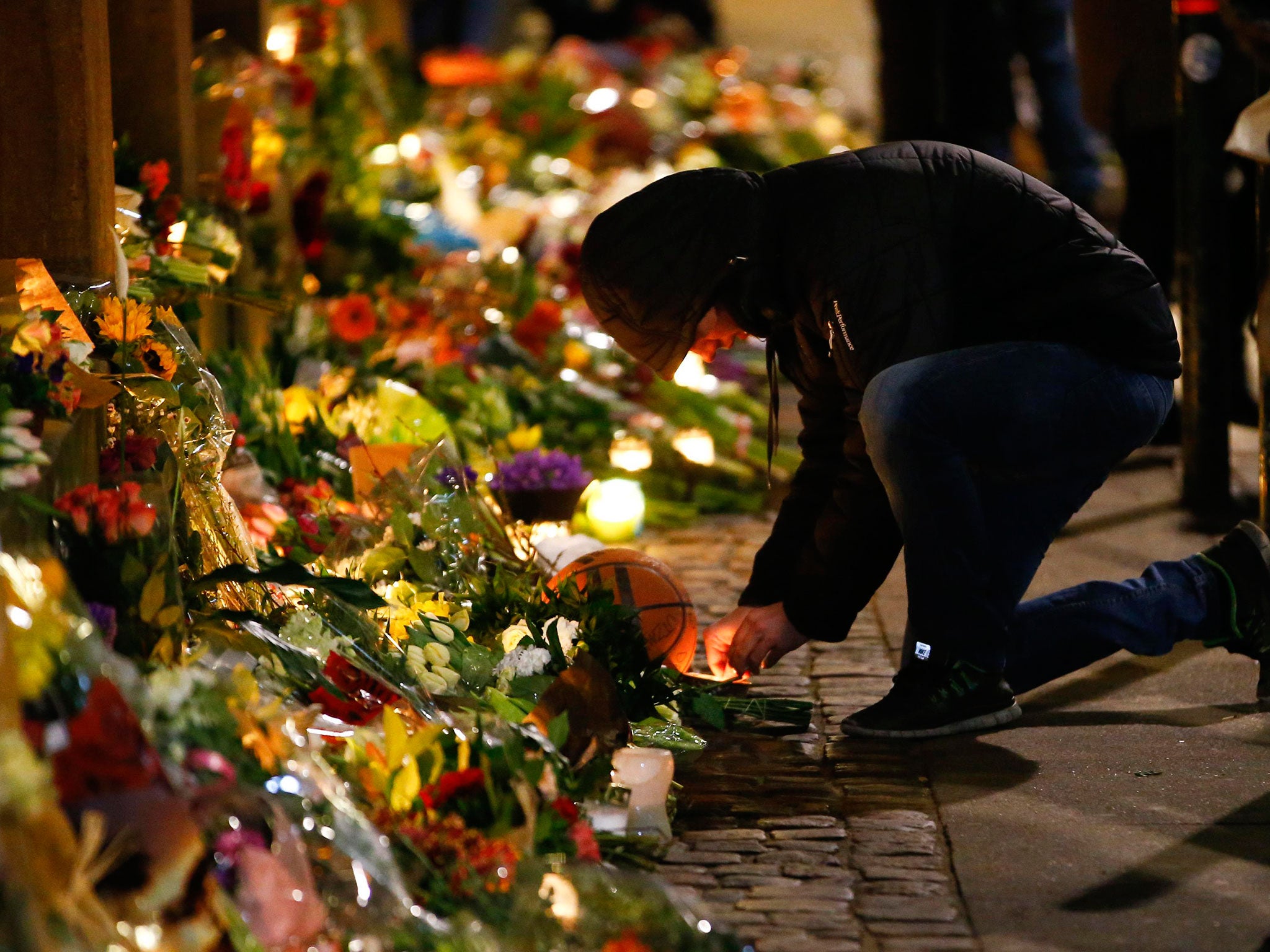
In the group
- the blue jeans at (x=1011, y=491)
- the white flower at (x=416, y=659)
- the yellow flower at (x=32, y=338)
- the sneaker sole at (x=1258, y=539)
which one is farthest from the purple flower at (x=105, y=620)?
the sneaker sole at (x=1258, y=539)

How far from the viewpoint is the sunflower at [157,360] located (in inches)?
141

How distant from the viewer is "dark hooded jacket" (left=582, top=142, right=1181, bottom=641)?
3.39 metres

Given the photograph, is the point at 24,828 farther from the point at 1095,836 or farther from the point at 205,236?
the point at 205,236

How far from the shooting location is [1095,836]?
312cm

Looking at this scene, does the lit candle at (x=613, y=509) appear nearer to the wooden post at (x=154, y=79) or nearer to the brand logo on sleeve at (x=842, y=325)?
the wooden post at (x=154, y=79)

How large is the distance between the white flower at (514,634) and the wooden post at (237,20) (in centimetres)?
289

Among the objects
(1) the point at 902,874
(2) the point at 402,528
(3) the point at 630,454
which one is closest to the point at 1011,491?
(1) the point at 902,874

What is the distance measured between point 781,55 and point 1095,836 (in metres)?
15.5

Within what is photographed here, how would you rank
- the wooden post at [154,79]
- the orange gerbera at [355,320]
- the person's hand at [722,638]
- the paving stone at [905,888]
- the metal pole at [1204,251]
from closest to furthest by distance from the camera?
1. the paving stone at [905,888]
2. the person's hand at [722,638]
3. the wooden post at [154,79]
4. the metal pole at [1204,251]
5. the orange gerbera at [355,320]

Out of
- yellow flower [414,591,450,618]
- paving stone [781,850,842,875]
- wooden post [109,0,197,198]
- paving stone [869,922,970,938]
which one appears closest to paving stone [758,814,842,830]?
paving stone [781,850,842,875]

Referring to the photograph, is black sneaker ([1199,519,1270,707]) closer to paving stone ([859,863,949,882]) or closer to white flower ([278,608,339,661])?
paving stone ([859,863,949,882])

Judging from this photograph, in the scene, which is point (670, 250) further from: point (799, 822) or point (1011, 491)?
point (799, 822)

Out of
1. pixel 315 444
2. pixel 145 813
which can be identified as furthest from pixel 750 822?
pixel 315 444

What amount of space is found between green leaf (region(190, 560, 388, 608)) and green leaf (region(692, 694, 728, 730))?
34.2 inches
